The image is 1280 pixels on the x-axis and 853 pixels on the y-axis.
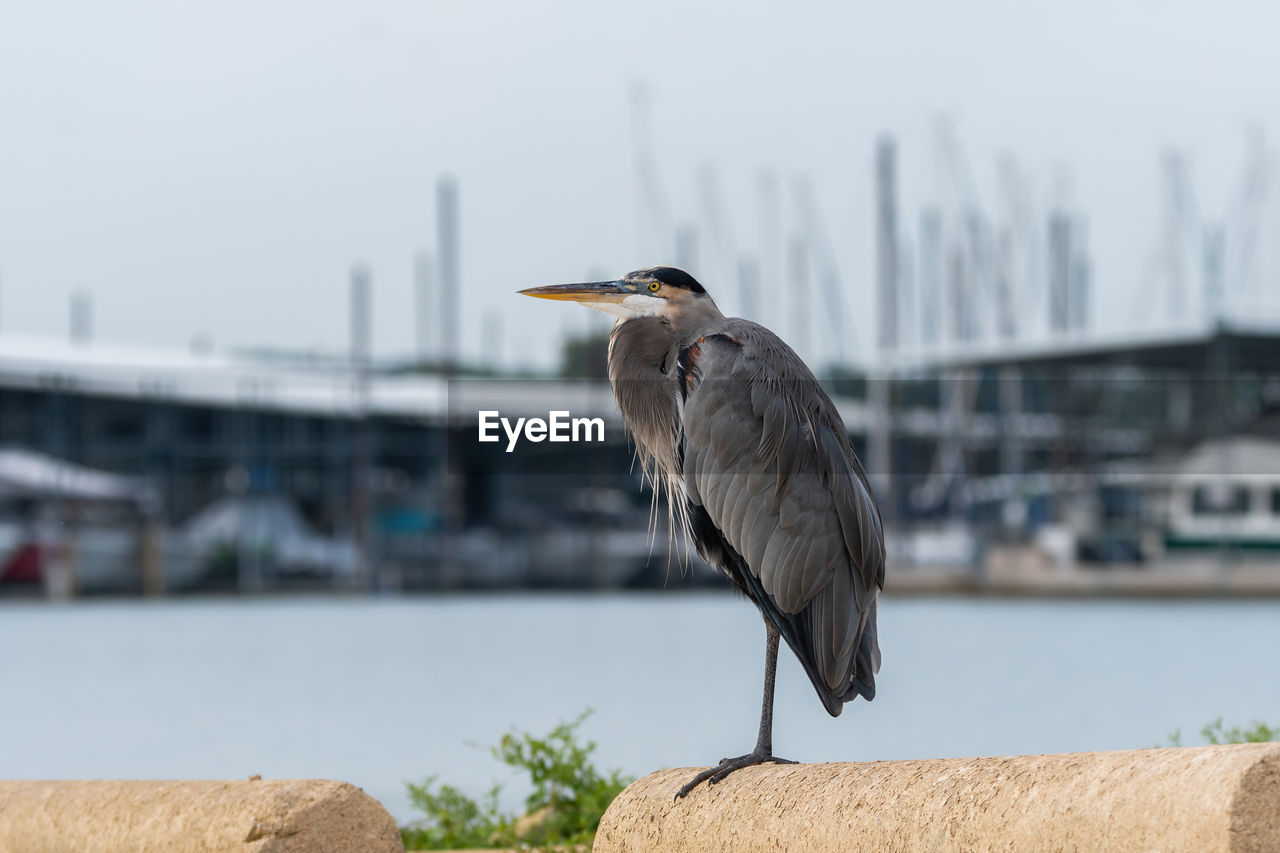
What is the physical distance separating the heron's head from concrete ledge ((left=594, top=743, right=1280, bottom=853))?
5.92ft

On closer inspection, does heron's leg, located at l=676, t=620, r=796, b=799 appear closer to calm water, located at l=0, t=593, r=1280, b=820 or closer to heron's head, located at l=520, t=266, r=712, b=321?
heron's head, located at l=520, t=266, r=712, b=321

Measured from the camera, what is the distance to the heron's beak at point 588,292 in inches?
233

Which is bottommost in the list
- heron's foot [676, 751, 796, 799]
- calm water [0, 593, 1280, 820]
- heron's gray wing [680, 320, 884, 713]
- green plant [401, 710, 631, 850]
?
calm water [0, 593, 1280, 820]

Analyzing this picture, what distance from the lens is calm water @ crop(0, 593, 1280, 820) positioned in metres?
21.5

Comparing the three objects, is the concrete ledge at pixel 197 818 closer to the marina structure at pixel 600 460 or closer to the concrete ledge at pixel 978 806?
the concrete ledge at pixel 978 806

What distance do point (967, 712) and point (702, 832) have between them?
72.4 ft

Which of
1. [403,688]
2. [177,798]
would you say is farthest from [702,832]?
[403,688]

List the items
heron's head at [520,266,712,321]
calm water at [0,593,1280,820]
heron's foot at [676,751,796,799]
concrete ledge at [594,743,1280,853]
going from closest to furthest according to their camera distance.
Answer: concrete ledge at [594,743,1280,853]
heron's foot at [676,751,796,799]
heron's head at [520,266,712,321]
calm water at [0,593,1280,820]

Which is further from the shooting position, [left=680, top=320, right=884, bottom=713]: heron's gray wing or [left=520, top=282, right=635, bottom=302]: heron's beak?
[left=520, top=282, right=635, bottom=302]: heron's beak

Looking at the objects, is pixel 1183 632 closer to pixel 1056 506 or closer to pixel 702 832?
pixel 1056 506

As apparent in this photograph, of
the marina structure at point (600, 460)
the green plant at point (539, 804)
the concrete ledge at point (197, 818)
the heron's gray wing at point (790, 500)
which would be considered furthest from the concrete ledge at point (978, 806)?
the marina structure at point (600, 460)

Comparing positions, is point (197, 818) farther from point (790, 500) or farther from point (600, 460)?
point (600, 460)

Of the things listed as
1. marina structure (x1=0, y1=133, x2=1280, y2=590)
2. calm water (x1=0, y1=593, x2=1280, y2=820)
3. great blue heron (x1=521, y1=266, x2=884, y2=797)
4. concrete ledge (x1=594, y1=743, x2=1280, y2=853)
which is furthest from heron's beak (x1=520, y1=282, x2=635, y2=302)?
marina structure (x1=0, y1=133, x2=1280, y2=590)

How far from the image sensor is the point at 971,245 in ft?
171
